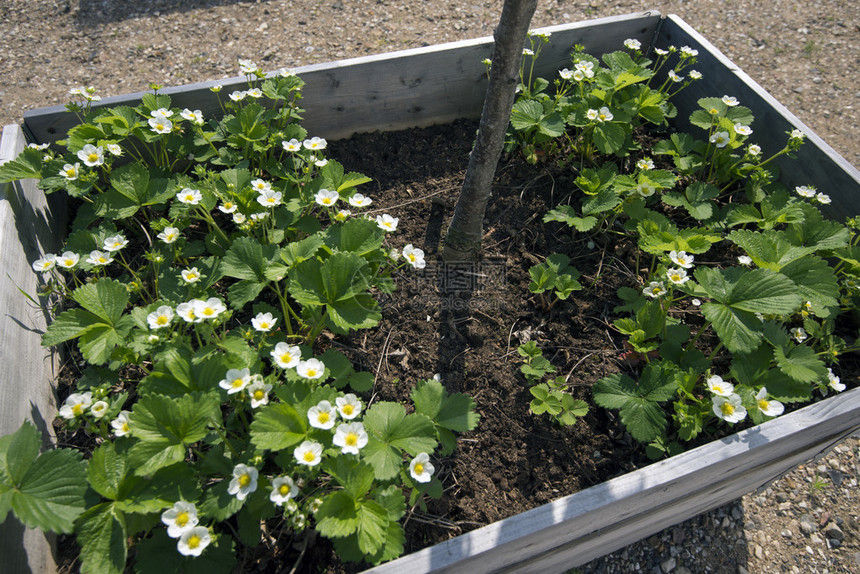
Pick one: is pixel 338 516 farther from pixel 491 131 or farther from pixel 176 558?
pixel 491 131

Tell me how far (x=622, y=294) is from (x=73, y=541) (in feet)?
6.24

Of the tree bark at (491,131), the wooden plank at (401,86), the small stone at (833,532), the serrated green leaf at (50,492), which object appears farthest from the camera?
the wooden plank at (401,86)

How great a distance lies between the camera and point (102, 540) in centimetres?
131

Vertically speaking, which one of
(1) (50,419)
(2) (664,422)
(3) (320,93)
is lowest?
(1) (50,419)

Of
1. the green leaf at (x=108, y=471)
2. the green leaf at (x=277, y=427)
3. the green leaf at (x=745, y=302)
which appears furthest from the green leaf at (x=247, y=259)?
the green leaf at (x=745, y=302)

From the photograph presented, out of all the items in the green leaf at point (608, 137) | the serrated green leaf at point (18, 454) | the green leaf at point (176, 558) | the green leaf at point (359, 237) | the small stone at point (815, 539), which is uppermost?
the green leaf at point (608, 137)

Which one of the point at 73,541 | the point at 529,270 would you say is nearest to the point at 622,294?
the point at 529,270

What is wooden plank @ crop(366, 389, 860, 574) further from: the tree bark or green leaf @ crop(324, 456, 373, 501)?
the tree bark

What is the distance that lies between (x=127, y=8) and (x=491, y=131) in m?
3.44

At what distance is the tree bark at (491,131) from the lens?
1553 millimetres

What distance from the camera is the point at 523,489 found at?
1726mm

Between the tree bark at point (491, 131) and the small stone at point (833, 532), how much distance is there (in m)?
1.68

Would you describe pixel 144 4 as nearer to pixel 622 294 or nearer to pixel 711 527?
pixel 622 294

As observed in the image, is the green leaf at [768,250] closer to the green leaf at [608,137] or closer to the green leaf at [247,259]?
the green leaf at [608,137]
